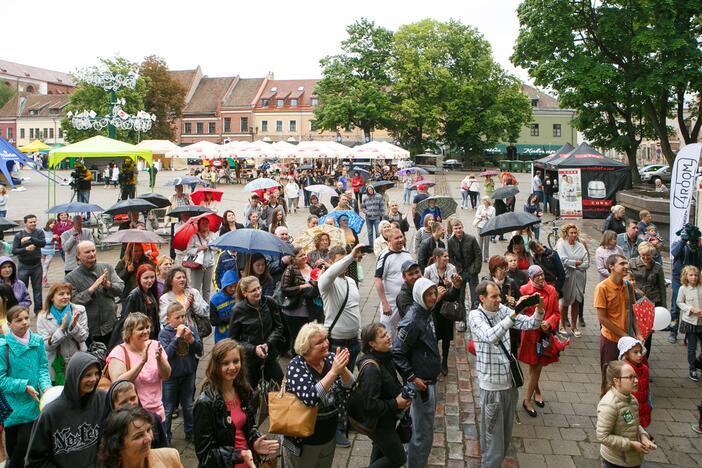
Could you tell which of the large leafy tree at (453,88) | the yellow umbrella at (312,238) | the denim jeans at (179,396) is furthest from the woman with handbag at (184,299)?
the large leafy tree at (453,88)

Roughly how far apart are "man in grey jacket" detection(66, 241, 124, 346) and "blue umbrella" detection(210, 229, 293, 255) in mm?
1329

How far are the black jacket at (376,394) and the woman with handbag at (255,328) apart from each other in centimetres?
145

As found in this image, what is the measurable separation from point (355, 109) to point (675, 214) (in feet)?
145

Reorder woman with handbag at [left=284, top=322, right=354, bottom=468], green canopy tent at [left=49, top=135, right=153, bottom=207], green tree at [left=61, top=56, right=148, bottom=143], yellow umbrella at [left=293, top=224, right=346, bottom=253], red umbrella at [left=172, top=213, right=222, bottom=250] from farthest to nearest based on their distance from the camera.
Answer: green tree at [left=61, top=56, right=148, bottom=143], green canopy tent at [left=49, top=135, right=153, bottom=207], red umbrella at [left=172, top=213, right=222, bottom=250], yellow umbrella at [left=293, top=224, right=346, bottom=253], woman with handbag at [left=284, top=322, right=354, bottom=468]

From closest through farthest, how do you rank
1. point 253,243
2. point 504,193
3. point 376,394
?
point 376,394 < point 253,243 < point 504,193

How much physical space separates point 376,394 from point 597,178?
70.0ft

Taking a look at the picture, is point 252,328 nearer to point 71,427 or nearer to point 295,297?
point 295,297

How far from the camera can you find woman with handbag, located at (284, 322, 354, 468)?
420 cm

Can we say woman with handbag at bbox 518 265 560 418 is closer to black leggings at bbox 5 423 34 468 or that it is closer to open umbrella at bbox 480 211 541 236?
open umbrella at bbox 480 211 541 236

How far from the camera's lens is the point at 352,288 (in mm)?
6461

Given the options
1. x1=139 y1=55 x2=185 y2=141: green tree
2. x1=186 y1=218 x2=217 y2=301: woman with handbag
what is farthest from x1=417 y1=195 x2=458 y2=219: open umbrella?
x1=139 y1=55 x2=185 y2=141: green tree

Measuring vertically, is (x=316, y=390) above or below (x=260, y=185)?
below

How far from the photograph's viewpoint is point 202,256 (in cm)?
973

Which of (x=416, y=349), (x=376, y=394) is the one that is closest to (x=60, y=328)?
(x=376, y=394)
